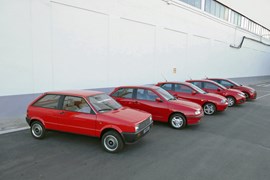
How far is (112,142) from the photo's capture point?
16.5 ft

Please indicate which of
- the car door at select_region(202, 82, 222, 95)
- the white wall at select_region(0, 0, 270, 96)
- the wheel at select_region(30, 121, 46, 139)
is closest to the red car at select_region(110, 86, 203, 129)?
the wheel at select_region(30, 121, 46, 139)

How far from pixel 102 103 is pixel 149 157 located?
1925mm

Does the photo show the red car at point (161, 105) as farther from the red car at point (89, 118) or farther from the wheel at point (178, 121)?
the red car at point (89, 118)

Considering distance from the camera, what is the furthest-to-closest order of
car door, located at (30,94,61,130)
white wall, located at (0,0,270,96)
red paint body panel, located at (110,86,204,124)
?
white wall, located at (0,0,270,96), red paint body panel, located at (110,86,204,124), car door, located at (30,94,61,130)

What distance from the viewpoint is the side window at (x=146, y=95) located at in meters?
7.59

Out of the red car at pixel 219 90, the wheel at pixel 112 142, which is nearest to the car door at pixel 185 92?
the red car at pixel 219 90

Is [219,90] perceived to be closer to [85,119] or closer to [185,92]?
[185,92]

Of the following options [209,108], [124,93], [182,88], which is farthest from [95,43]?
[209,108]

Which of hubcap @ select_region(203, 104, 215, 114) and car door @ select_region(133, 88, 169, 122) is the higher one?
car door @ select_region(133, 88, 169, 122)

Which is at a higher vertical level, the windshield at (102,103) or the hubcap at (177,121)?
the windshield at (102,103)

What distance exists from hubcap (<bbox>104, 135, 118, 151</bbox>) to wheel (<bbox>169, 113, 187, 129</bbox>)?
2.93 m

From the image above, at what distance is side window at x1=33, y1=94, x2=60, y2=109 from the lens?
5.70 meters

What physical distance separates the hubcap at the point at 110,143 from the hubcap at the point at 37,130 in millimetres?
2108

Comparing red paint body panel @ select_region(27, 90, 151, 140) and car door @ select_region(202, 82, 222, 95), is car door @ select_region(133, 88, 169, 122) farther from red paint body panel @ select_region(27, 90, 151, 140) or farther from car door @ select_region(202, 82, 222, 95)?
car door @ select_region(202, 82, 222, 95)
